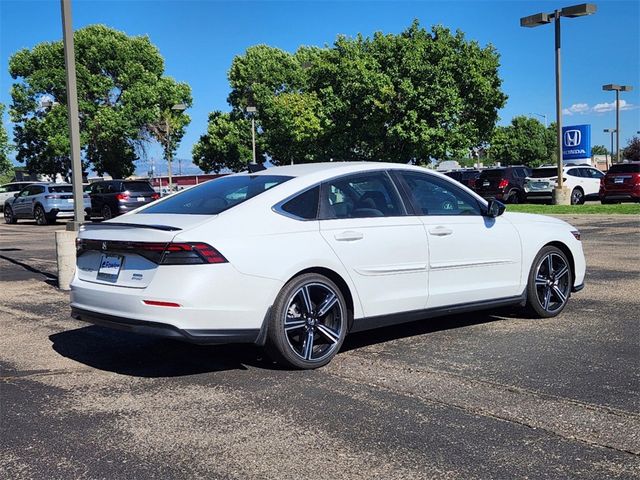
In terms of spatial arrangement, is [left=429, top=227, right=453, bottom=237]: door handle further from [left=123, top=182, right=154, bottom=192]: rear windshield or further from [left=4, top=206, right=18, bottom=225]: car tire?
[left=4, top=206, right=18, bottom=225]: car tire

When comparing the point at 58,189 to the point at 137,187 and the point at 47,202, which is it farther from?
the point at 137,187

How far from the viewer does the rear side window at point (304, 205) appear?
205 inches

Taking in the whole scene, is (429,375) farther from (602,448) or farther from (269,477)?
(269,477)

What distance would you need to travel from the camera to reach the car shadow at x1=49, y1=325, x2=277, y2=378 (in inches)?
209

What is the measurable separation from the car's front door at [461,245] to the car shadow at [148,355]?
67.3 inches

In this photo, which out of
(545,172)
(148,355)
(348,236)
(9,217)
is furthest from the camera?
(9,217)

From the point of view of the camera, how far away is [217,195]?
18.3ft

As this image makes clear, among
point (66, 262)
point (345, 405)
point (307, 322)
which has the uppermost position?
point (66, 262)

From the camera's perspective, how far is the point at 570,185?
2678 centimetres

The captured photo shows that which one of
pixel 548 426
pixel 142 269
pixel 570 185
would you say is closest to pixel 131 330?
pixel 142 269

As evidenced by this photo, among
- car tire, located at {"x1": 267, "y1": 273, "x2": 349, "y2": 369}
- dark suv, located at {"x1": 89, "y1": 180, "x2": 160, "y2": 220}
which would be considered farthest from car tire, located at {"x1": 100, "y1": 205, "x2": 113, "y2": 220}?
car tire, located at {"x1": 267, "y1": 273, "x2": 349, "y2": 369}

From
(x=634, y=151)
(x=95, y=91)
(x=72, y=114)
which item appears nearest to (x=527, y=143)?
(x=634, y=151)

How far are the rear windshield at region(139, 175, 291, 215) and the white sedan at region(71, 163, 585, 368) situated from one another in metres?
0.02

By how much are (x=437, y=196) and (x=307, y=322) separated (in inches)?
74.2
